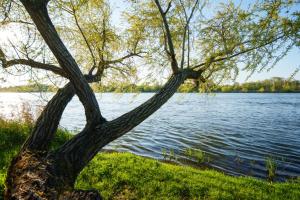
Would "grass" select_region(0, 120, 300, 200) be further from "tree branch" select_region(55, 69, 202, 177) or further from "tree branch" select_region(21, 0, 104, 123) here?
"tree branch" select_region(21, 0, 104, 123)

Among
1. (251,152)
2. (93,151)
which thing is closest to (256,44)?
(93,151)

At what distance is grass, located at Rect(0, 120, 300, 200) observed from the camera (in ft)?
24.8

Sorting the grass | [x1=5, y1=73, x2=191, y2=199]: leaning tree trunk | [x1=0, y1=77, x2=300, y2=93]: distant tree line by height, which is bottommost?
the grass

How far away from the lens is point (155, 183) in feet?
26.9

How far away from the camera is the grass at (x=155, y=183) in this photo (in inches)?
297

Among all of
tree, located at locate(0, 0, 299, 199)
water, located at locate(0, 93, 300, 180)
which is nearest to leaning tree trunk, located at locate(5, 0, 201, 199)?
tree, located at locate(0, 0, 299, 199)

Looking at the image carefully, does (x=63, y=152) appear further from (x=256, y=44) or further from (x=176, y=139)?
(x=176, y=139)

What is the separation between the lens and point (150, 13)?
23.4 feet

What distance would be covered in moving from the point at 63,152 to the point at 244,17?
4.45 meters

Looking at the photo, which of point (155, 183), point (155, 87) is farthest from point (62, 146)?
point (155, 87)

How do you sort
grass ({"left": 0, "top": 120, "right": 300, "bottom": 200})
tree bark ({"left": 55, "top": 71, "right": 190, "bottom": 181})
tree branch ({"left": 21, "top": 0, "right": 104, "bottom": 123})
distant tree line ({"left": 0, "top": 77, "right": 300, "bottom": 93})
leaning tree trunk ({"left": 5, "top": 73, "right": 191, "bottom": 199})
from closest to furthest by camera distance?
1. leaning tree trunk ({"left": 5, "top": 73, "right": 191, "bottom": 199})
2. tree branch ({"left": 21, "top": 0, "right": 104, "bottom": 123})
3. tree bark ({"left": 55, "top": 71, "right": 190, "bottom": 181})
4. distant tree line ({"left": 0, "top": 77, "right": 300, "bottom": 93})
5. grass ({"left": 0, "top": 120, "right": 300, "bottom": 200})

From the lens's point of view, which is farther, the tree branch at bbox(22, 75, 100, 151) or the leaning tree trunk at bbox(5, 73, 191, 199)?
the tree branch at bbox(22, 75, 100, 151)

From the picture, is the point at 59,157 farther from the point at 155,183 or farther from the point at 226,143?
the point at 226,143

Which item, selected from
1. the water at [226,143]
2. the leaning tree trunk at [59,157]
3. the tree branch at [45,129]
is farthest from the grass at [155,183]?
the water at [226,143]
